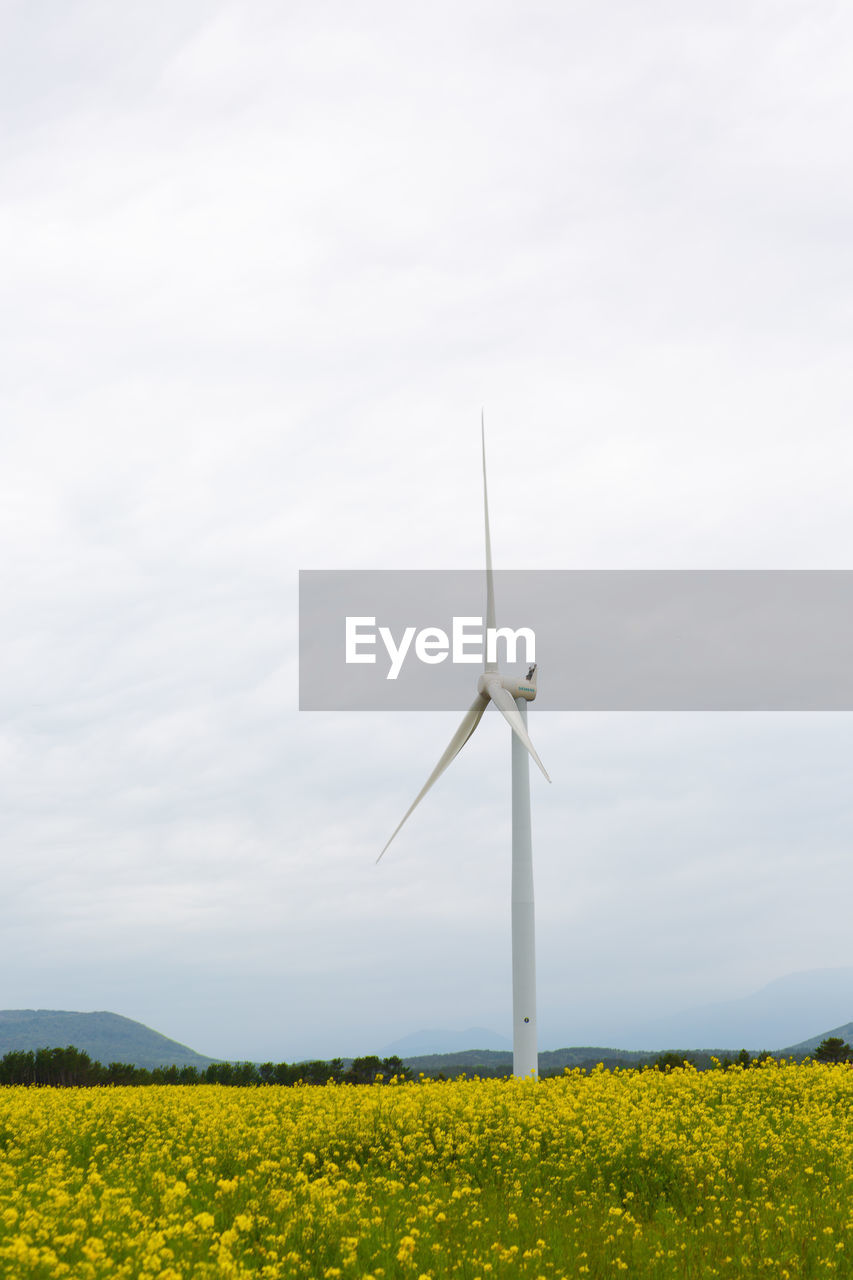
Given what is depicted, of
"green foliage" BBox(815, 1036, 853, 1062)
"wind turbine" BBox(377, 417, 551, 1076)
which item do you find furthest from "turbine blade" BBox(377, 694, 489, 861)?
"green foliage" BBox(815, 1036, 853, 1062)

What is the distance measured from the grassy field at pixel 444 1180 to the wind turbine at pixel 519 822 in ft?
18.9

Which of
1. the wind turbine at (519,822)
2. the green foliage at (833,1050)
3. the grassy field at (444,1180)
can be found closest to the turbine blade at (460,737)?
the wind turbine at (519,822)

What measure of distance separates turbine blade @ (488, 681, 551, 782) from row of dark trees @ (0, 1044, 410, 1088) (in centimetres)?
1893

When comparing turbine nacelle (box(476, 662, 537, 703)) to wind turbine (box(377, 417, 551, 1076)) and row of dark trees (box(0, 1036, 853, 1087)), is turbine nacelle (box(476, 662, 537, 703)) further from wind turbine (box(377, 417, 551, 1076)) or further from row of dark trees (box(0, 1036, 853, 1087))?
row of dark trees (box(0, 1036, 853, 1087))

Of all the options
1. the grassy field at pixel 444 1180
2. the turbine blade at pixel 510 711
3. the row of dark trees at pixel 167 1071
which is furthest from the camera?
the row of dark trees at pixel 167 1071

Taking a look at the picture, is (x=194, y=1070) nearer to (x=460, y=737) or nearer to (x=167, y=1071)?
(x=167, y=1071)

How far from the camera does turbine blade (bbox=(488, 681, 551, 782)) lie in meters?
34.7

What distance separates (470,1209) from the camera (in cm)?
1490

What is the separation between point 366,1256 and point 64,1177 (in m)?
6.42

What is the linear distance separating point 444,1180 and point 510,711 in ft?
65.6

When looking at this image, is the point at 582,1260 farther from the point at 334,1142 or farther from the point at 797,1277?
the point at 334,1142

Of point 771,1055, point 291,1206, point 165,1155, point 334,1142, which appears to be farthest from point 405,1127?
point 771,1055

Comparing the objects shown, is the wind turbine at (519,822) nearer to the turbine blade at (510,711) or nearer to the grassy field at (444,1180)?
the turbine blade at (510,711)

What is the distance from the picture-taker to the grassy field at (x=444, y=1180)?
11.7 meters
